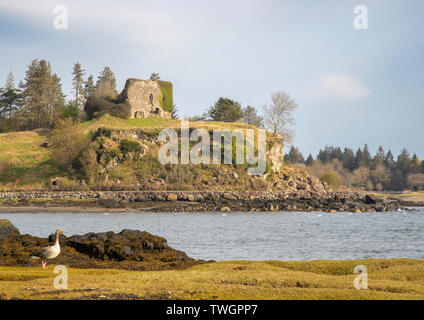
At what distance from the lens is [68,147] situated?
79.5m

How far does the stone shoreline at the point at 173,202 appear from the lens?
6234cm

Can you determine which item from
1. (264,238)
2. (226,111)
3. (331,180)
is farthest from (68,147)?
(331,180)

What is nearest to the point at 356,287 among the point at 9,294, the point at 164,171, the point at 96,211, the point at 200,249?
the point at 9,294

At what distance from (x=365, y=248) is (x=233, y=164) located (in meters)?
57.3

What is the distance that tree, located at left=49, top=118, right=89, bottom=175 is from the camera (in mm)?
79250

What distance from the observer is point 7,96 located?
11056cm

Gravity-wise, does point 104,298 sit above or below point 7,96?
below

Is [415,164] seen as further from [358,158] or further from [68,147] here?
[68,147]

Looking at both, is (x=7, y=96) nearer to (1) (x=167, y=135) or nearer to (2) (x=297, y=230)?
(1) (x=167, y=135)

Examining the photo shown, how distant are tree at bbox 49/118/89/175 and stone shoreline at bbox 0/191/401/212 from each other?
10.8m

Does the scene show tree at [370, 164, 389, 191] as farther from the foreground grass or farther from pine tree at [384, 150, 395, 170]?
the foreground grass

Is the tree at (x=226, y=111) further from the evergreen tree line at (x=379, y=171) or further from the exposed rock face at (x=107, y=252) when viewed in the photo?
the exposed rock face at (x=107, y=252)

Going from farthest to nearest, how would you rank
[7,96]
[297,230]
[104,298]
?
[7,96], [297,230], [104,298]

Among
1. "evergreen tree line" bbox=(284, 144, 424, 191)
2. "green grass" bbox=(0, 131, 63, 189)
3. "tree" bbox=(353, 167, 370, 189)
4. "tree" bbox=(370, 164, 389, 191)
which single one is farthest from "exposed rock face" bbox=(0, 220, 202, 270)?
"tree" bbox=(370, 164, 389, 191)
